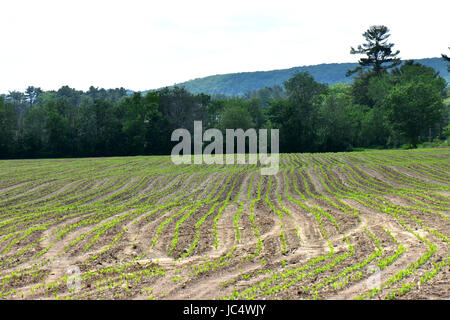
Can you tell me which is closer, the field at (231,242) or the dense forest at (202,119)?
the field at (231,242)

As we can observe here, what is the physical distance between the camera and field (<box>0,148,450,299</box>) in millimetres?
10148

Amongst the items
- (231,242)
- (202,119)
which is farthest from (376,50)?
(231,242)

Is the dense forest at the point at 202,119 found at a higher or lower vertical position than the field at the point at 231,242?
higher

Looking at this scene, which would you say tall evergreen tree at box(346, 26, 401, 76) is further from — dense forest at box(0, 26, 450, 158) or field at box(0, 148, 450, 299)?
field at box(0, 148, 450, 299)

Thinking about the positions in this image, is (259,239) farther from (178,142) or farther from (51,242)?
(178,142)

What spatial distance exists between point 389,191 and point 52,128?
233ft

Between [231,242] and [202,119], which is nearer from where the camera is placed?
[231,242]

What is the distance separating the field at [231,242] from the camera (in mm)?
10148

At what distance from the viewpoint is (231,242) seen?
592 inches

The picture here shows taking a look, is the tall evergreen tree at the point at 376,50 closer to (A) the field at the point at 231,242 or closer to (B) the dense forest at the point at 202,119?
(B) the dense forest at the point at 202,119

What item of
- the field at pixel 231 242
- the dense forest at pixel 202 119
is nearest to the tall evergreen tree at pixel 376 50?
the dense forest at pixel 202 119

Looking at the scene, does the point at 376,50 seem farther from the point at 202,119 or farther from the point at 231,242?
the point at 231,242

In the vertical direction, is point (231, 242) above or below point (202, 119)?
below

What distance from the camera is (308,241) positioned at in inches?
581
